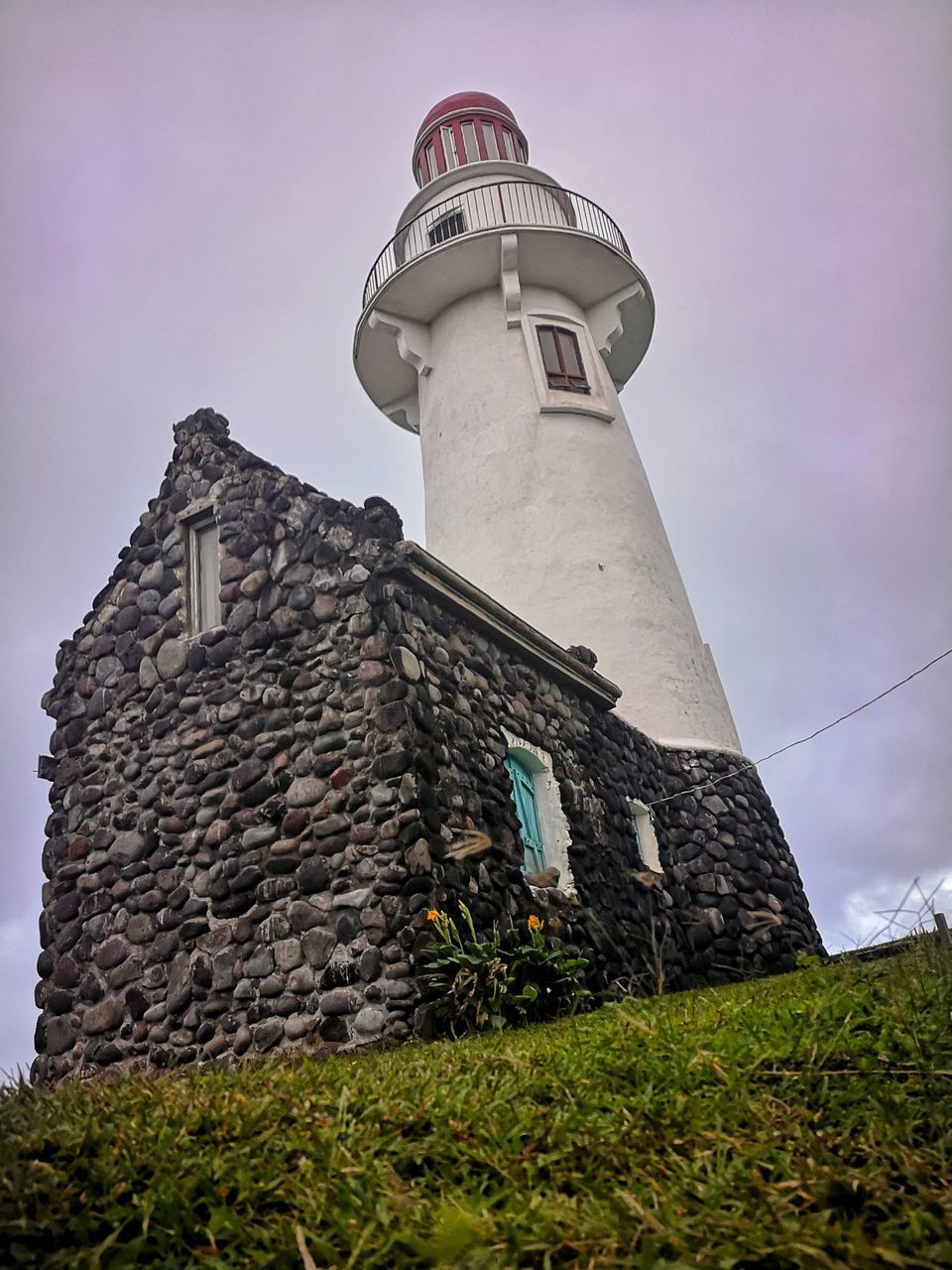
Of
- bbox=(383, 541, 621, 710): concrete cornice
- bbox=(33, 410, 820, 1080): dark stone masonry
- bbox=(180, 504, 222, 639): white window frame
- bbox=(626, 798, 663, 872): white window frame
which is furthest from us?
bbox=(626, 798, 663, 872): white window frame

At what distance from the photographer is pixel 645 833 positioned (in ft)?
37.4

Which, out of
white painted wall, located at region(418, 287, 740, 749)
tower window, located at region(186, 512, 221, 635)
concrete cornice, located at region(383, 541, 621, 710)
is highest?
white painted wall, located at region(418, 287, 740, 749)

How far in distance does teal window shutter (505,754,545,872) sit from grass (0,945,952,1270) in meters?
4.68

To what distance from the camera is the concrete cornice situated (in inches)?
319

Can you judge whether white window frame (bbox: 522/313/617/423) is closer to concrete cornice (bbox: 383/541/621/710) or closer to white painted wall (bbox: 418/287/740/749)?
white painted wall (bbox: 418/287/740/749)

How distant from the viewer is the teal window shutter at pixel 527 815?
8586 mm

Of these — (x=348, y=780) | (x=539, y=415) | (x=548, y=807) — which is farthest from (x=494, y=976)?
(x=539, y=415)

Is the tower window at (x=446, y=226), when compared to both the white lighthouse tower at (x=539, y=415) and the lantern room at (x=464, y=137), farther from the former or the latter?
the lantern room at (x=464, y=137)

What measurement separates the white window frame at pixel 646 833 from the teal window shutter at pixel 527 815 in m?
2.32

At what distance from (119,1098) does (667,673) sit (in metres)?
10.5

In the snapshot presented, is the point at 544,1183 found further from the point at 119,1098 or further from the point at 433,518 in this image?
the point at 433,518

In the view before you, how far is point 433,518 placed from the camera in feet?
49.9

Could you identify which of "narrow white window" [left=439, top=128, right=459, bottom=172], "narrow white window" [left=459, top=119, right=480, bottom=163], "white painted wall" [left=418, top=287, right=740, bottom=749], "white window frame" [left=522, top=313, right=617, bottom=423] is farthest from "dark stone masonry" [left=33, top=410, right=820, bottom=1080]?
"narrow white window" [left=459, top=119, right=480, bottom=163]

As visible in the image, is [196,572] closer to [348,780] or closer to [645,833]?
[348,780]
